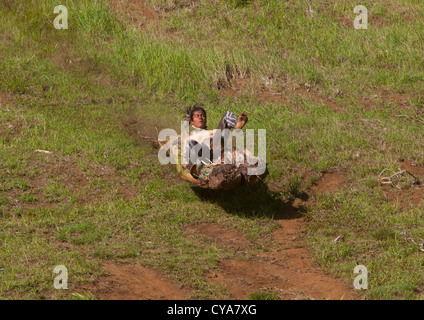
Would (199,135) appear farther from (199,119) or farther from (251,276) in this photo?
(251,276)

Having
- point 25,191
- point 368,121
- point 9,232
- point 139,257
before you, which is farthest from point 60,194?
point 368,121

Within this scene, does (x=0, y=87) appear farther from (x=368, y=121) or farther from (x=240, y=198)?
(x=368, y=121)

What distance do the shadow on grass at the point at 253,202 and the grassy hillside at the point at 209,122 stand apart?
34 millimetres

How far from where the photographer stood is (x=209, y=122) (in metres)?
11.5

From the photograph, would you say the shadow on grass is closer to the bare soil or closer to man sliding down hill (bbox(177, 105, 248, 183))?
man sliding down hill (bbox(177, 105, 248, 183))

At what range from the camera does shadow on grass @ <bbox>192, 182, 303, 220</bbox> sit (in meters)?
9.32

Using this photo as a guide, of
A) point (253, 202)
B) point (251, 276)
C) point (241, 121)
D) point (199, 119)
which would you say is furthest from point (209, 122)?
point (251, 276)

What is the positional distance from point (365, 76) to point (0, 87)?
23.6ft

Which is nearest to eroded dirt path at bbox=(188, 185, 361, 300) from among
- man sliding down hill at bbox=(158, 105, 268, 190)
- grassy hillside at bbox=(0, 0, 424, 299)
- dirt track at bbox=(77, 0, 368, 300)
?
dirt track at bbox=(77, 0, 368, 300)

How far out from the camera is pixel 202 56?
517 inches

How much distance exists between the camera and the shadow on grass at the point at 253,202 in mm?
9320

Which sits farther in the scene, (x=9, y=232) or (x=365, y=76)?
(x=365, y=76)

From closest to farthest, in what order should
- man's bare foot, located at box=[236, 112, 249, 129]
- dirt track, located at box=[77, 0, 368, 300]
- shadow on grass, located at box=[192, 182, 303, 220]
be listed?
dirt track, located at box=[77, 0, 368, 300] → man's bare foot, located at box=[236, 112, 249, 129] → shadow on grass, located at box=[192, 182, 303, 220]

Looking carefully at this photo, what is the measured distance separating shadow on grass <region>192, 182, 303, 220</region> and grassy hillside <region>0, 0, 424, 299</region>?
3cm
